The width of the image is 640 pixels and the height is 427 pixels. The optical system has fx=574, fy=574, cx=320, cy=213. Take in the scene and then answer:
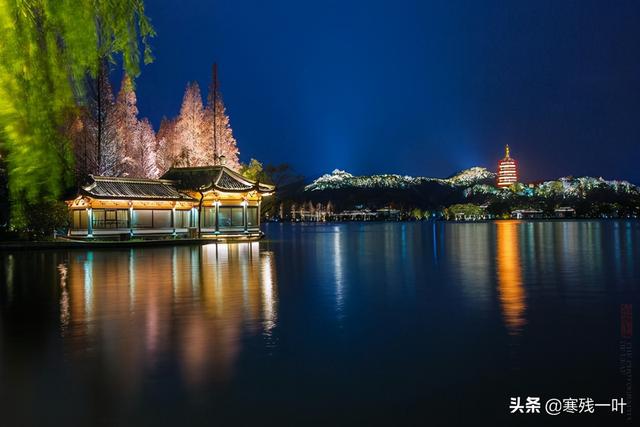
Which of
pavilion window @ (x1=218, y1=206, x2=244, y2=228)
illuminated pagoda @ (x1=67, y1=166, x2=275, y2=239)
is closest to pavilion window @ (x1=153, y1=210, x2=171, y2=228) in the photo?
illuminated pagoda @ (x1=67, y1=166, x2=275, y2=239)

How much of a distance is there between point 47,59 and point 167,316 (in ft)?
15.2

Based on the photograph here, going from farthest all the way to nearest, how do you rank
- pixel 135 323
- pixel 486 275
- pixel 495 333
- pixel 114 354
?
pixel 486 275
pixel 135 323
pixel 495 333
pixel 114 354

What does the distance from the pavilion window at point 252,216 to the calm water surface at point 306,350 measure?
25593mm

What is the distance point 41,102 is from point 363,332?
6.49m

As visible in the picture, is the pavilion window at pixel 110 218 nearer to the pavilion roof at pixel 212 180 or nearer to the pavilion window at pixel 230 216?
the pavilion roof at pixel 212 180

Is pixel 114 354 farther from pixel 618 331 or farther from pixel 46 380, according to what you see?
pixel 618 331

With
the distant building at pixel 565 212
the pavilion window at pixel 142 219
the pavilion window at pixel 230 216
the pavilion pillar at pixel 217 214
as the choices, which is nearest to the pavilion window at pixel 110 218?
the pavilion window at pixel 142 219

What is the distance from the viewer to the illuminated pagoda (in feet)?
115

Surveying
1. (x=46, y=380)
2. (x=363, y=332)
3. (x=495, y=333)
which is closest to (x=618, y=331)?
(x=495, y=333)

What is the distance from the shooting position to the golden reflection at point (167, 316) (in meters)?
7.03

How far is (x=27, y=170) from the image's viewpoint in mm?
9875

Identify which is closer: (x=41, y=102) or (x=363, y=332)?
(x=363, y=332)

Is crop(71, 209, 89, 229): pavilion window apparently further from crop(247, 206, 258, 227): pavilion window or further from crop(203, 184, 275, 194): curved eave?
crop(247, 206, 258, 227): pavilion window

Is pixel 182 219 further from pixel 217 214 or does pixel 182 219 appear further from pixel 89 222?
pixel 89 222
